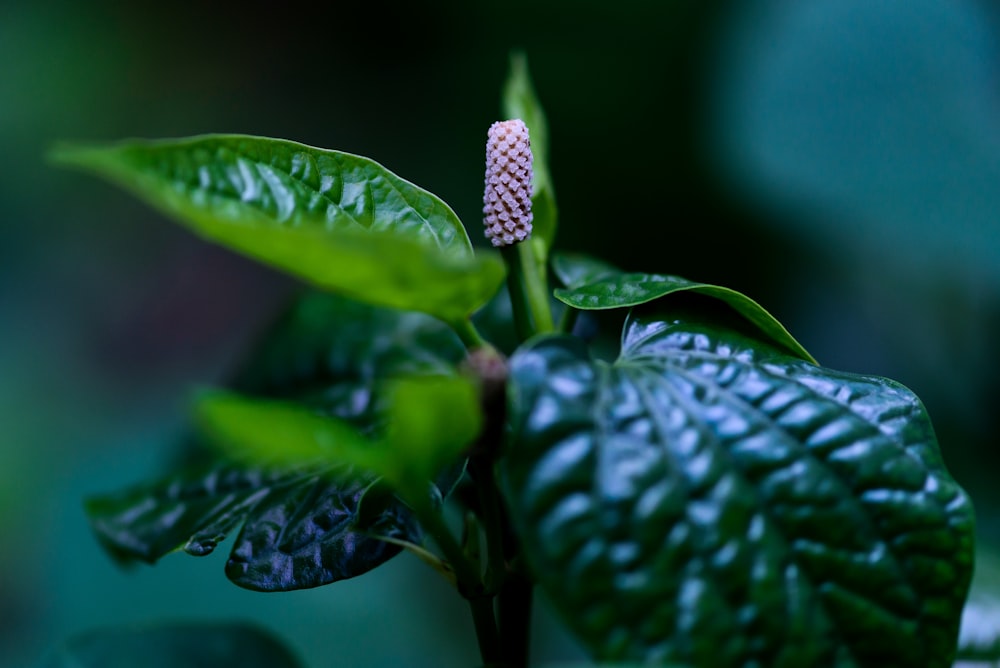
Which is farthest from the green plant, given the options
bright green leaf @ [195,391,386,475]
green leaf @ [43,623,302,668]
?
green leaf @ [43,623,302,668]

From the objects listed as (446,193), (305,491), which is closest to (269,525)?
(305,491)

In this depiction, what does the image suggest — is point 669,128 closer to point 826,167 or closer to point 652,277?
point 826,167

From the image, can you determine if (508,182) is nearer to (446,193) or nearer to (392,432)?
(392,432)

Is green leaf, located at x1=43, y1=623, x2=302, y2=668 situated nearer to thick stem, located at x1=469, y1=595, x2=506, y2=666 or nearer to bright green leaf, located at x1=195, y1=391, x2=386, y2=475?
thick stem, located at x1=469, y1=595, x2=506, y2=666

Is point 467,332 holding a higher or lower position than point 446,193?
higher

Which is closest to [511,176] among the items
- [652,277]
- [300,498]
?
[652,277]
